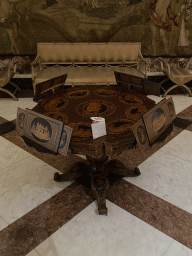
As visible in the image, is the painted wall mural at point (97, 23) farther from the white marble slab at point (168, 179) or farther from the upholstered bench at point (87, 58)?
the white marble slab at point (168, 179)

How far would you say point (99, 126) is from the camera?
1.67m

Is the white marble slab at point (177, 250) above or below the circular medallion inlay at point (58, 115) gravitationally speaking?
below

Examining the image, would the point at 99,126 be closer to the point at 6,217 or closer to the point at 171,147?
the point at 6,217

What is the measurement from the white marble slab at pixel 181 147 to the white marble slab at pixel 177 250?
4.11 ft

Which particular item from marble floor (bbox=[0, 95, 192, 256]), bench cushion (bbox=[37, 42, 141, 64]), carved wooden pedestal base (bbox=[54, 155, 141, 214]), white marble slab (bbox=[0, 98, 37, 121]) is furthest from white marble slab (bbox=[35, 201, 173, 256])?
bench cushion (bbox=[37, 42, 141, 64])

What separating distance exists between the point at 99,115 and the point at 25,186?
1.14 meters

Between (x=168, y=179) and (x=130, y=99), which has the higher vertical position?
(x=130, y=99)

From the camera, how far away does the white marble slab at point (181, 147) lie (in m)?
2.82

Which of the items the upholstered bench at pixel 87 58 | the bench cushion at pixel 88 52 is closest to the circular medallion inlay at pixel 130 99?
the upholstered bench at pixel 87 58

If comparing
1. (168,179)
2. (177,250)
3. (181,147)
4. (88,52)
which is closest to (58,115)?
(168,179)

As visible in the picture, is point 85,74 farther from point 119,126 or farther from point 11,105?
point 119,126

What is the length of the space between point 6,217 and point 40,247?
0.48 metres

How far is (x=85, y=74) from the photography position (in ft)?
14.4

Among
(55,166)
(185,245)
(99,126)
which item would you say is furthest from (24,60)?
(185,245)
